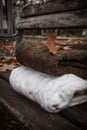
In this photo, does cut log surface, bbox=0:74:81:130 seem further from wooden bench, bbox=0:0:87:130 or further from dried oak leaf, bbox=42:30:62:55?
dried oak leaf, bbox=42:30:62:55

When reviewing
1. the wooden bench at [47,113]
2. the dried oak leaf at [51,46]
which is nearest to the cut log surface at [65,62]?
the dried oak leaf at [51,46]

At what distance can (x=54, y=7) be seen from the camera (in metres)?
1.45

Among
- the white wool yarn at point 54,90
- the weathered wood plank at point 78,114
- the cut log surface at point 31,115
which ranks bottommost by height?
the cut log surface at point 31,115

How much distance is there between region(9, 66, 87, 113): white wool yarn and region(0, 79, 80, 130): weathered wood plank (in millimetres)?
39

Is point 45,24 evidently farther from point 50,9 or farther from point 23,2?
point 23,2

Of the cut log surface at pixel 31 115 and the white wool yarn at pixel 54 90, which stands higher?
the white wool yarn at pixel 54 90

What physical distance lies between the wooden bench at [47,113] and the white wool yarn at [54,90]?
0.14 ft

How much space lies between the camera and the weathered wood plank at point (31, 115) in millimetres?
1076

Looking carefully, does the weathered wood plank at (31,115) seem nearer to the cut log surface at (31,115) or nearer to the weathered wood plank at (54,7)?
the cut log surface at (31,115)

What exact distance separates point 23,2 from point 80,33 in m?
2.55

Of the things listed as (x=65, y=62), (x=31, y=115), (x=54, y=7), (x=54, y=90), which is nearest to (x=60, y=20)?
(x=54, y=7)

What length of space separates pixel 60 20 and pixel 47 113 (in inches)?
18.6

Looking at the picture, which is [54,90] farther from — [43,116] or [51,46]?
[51,46]

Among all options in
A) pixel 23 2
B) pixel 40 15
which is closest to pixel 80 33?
pixel 23 2
